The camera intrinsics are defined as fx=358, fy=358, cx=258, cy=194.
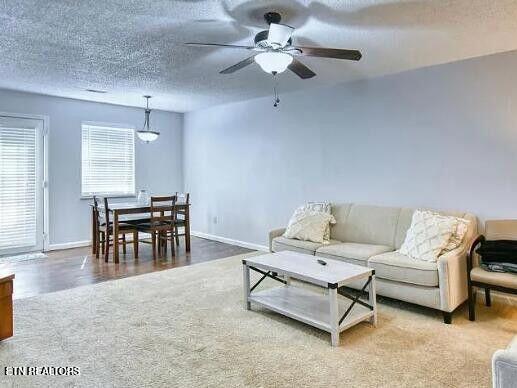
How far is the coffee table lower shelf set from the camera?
8.89ft

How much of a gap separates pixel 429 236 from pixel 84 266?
4.20 metres

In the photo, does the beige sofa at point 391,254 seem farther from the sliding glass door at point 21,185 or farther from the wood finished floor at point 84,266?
the sliding glass door at point 21,185

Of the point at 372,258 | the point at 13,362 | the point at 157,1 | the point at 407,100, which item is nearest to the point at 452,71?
the point at 407,100

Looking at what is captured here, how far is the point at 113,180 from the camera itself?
648 cm

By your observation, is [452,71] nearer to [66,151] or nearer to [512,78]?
[512,78]

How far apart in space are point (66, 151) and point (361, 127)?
15.3ft

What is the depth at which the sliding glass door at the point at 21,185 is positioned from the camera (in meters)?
5.31

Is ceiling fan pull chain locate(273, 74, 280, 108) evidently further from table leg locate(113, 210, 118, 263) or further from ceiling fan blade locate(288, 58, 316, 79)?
table leg locate(113, 210, 118, 263)

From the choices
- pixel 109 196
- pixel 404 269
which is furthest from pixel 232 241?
pixel 404 269

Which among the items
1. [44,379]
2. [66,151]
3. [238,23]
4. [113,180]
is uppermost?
[238,23]

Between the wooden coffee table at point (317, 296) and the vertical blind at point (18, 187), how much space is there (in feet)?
13.7

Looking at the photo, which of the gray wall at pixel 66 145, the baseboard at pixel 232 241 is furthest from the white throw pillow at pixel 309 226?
the gray wall at pixel 66 145

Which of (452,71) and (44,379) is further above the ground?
(452,71)

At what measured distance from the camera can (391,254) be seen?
136 inches
